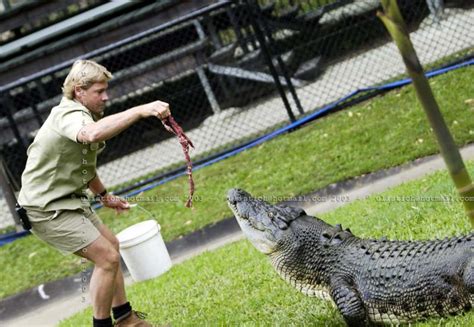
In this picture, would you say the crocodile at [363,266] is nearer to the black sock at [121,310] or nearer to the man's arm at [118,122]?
the man's arm at [118,122]

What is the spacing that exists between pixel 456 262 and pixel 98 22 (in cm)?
944

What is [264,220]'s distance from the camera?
4379 mm

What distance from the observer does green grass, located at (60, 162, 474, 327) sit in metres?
4.67

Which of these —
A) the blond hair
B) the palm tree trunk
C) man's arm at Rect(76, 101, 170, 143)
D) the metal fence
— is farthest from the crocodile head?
the metal fence

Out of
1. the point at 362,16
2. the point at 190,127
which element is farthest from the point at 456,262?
the point at 362,16

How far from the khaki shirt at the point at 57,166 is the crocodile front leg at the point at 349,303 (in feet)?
5.82

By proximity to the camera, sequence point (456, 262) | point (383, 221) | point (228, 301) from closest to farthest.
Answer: point (456, 262)
point (228, 301)
point (383, 221)

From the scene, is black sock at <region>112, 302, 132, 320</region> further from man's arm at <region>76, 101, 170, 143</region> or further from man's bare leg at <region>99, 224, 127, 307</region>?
man's arm at <region>76, 101, 170, 143</region>

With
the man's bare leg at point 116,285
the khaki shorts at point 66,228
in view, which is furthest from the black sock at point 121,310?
the khaki shorts at point 66,228

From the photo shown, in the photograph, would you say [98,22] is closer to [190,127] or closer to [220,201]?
[190,127]

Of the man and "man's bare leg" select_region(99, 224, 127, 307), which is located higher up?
the man

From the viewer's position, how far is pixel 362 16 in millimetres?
12289

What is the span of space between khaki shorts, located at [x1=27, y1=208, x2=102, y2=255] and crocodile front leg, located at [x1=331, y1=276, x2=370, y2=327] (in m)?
1.64

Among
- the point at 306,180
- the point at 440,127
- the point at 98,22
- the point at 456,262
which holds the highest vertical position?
the point at 98,22
